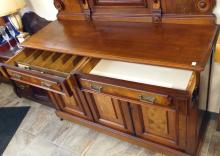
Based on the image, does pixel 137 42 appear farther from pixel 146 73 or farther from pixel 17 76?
pixel 17 76

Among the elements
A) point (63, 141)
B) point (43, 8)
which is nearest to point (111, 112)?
point (63, 141)

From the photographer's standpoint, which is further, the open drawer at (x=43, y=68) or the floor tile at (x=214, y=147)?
the floor tile at (x=214, y=147)

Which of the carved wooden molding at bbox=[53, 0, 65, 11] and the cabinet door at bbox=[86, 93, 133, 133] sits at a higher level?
the carved wooden molding at bbox=[53, 0, 65, 11]

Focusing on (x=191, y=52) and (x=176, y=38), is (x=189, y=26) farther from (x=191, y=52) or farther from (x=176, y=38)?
(x=191, y=52)

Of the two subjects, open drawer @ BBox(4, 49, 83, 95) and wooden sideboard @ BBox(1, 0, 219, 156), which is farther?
open drawer @ BBox(4, 49, 83, 95)

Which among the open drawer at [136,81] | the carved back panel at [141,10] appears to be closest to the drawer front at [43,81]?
the open drawer at [136,81]

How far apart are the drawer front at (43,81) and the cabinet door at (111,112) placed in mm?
192

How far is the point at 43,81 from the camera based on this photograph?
1.38m

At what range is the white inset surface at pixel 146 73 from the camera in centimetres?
116

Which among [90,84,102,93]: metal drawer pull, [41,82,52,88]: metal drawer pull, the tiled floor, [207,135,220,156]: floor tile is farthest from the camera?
the tiled floor

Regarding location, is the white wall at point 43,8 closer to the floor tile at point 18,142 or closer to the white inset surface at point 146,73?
the white inset surface at point 146,73

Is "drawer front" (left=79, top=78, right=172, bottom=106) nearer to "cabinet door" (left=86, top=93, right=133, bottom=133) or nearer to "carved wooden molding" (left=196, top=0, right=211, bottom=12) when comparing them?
"cabinet door" (left=86, top=93, right=133, bottom=133)

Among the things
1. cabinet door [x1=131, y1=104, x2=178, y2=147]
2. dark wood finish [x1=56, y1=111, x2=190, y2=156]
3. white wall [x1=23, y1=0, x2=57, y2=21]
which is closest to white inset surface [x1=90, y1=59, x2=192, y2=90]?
cabinet door [x1=131, y1=104, x2=178, y2=147]

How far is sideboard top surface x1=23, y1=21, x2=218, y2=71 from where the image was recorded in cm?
104
